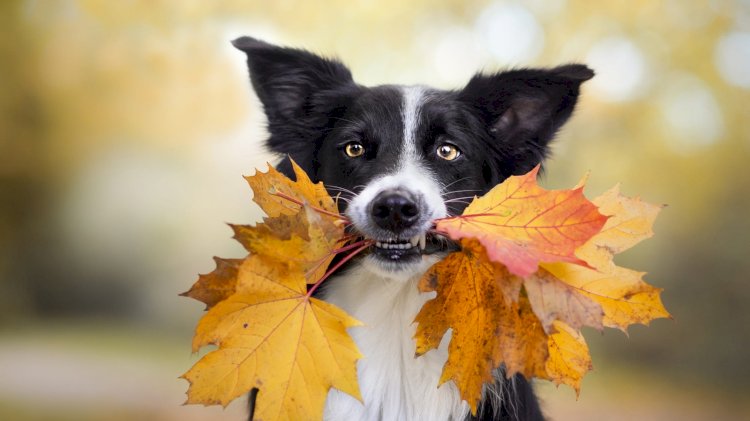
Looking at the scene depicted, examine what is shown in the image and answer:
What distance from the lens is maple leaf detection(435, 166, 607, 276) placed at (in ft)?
6.22

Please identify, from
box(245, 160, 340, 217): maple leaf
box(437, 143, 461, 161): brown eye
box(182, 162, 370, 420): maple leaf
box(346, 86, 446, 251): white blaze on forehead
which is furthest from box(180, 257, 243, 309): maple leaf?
box(437, 143, 461, 161): brown eye

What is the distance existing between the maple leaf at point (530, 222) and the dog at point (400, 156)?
0.35m

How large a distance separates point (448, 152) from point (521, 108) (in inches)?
14.2

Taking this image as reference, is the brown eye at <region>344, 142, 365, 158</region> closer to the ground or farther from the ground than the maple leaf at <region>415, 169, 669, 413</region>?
farther from the ground

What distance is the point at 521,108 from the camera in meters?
2.88

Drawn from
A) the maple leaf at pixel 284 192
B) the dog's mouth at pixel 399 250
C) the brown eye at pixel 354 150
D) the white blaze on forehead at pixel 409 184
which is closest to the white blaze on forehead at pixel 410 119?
the white blaze on forehead at pixel 409 184

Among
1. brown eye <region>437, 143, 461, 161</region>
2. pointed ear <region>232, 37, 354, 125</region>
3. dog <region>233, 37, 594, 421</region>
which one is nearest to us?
dog <region>233, 37, 594, 421</region>

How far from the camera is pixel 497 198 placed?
2033mm

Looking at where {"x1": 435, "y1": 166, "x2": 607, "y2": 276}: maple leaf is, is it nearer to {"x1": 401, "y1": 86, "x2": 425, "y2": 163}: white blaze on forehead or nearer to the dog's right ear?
{"x1": 401, "y1": 86, "x2": 425, "y2": 163}: white blaze on forehead

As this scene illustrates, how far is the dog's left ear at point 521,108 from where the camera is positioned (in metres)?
2.79

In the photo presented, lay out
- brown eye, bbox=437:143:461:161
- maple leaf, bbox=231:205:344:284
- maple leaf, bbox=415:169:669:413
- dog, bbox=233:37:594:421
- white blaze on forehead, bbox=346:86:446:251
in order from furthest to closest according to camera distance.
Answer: brown eye, bbox=437:143:461:161, dog, bbox=233:37:594:421, white blaze on forehead, bbox=346:86:446:251, maple leaf, bbox=231:205:344:284, maple leaf, bbox=415:169:669:413

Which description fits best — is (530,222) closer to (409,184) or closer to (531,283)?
(531,283)

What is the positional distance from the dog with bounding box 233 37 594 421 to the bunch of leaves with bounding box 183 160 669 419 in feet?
1.10

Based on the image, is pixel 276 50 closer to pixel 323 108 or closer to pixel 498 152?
pixel 323 108
